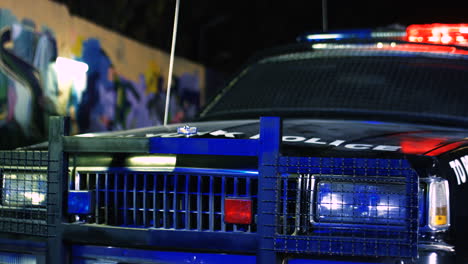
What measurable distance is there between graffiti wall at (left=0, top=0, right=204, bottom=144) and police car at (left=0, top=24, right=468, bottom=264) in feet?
20.2

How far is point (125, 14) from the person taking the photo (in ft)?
45.3

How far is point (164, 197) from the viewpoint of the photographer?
3.41m

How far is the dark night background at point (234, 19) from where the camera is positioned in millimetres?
13985

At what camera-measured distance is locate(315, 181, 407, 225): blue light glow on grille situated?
3102 mm

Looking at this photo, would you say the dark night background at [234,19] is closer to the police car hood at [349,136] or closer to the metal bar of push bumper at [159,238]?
the police car hood at [349,136]

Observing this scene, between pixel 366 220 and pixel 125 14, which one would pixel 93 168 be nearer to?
pixel 366 220

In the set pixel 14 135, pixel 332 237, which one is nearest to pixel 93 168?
pixel 332 237

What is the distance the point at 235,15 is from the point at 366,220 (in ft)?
54.4

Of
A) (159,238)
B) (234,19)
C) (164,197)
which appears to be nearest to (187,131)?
(164,197)

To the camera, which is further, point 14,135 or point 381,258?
point 14,135

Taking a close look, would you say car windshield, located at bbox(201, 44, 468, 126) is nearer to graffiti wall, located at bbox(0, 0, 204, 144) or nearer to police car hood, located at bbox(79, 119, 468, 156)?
police car hood, located at bbox(79, 119, 468, 156)

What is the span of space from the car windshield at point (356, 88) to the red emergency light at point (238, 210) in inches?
60.7

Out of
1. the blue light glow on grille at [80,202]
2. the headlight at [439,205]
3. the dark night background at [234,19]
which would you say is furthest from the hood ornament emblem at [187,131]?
the dark night background at [234,19]

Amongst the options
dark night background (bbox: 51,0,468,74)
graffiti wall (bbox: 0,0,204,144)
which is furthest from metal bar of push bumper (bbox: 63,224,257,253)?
dark night background (bbox: 51,0,468,74)
